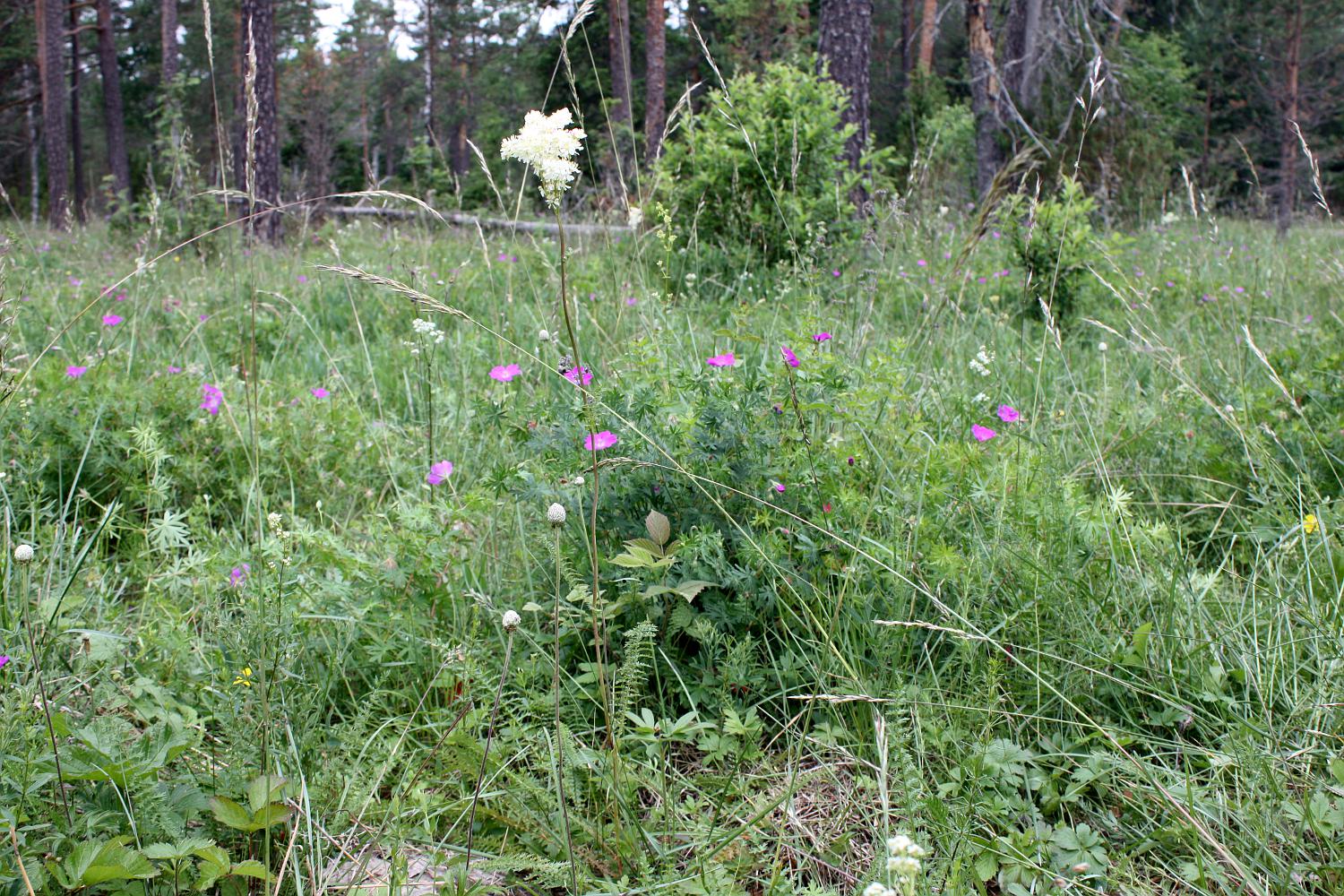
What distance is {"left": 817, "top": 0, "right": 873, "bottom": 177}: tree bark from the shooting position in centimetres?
578

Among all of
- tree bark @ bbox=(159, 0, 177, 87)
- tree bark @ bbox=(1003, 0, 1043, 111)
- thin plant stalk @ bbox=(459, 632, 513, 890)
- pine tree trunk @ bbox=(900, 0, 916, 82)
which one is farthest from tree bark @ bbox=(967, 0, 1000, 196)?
pine tree trunk @ bbox=(900, 0, 916, 82)

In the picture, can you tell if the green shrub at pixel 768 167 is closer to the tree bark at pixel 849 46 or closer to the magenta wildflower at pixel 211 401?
the tree bark at pixel 849 46

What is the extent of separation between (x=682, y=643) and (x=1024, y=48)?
10.5 metres

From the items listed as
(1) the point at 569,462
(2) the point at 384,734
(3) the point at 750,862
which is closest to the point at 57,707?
(2) the point at 384,734

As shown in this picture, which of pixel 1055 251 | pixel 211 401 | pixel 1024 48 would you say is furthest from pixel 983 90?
pixel 211 401

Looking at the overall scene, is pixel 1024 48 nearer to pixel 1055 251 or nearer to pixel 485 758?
pixel 1055 251

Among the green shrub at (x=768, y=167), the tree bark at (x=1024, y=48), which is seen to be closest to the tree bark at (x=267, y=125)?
the green shrub at (x=768, y=167)

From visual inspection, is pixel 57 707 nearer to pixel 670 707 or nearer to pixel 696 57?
pixel 670 707

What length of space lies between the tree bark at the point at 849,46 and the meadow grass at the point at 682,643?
4011mm

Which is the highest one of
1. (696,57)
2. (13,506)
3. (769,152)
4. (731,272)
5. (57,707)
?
(696,57)

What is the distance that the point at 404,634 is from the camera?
155 cm

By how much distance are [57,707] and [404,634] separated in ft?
1.72

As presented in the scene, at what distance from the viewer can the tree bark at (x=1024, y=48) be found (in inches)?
376

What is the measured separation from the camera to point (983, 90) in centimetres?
1093
